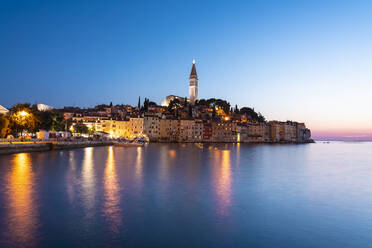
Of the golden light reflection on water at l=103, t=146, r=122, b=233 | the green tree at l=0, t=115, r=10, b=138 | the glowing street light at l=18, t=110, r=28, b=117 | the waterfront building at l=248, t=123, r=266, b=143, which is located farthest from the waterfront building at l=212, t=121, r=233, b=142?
the golden light reflection on water at l=103, t=146, r=122, b=233

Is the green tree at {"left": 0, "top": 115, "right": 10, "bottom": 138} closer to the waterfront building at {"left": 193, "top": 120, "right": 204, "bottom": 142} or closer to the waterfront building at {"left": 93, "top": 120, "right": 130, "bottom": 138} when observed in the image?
the waterfront building at {"left": 93, "top": 120, "right": 130, "bottom": 138}

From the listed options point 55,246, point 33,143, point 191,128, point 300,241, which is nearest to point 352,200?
point 300,241

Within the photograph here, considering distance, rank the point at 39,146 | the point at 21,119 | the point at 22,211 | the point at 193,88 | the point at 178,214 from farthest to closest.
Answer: the point at 193,88 → the point at 21,119 → the point at 39,146 → the point at 178,214 → the point at 22,211

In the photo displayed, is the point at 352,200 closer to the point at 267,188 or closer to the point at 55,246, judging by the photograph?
the point at 267,188

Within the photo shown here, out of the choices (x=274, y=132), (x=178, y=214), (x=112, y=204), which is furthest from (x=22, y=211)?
(x=274, y=132)

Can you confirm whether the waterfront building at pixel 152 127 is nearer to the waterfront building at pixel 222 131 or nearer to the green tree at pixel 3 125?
the waterfront building at pixel 222 131

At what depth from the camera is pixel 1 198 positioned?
41.0ft

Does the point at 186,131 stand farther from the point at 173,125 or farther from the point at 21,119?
the point at 21,119

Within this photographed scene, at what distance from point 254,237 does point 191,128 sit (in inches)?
4150

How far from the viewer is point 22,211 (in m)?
10.6

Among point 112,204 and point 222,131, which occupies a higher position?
point 222,131

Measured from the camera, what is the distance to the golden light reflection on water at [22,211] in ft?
26.4

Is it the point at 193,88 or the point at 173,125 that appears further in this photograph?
the point at 193,88

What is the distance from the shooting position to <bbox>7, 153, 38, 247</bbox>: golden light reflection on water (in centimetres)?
804
